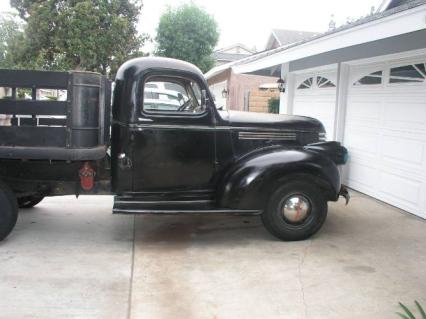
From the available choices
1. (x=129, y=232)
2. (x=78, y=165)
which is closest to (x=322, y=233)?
(x=129, y=232)

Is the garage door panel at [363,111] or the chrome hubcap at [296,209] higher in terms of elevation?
the garage door panel at [363,111]

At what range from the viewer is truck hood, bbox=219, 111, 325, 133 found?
227 inches

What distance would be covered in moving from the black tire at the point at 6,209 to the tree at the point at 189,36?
24.3 m

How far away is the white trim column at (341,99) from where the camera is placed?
29.4ft

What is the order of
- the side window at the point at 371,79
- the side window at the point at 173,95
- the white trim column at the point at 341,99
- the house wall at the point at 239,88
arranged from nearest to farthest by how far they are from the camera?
1. the side window at the point at 173,95
2. the side window at the point at 371,79
3. the white trim column at the point at 341,99
4. the house wall at the point at 239,88

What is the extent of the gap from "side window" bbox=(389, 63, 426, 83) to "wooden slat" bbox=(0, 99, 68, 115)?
489cm

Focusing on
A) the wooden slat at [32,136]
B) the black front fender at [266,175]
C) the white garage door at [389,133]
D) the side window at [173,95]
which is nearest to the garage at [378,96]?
the white garage door at [389,133]

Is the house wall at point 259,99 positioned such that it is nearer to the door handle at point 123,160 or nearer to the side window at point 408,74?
the side window at point 408,74

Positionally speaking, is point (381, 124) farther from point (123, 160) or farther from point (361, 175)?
point (123, 160)

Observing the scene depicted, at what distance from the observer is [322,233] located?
6031 mm

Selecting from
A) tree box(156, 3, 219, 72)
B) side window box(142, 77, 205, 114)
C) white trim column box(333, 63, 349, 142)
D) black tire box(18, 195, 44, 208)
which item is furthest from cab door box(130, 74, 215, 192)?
tree box(156, 3, 219, 72)

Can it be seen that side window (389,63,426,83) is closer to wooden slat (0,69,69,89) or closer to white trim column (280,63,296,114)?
white trim column (280,63,296,114)

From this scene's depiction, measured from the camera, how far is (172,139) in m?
5.44

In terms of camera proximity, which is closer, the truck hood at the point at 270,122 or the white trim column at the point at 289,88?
the truck hood at the point at 270,122
